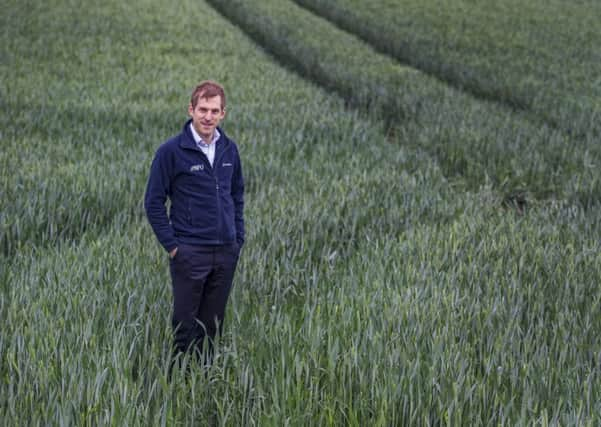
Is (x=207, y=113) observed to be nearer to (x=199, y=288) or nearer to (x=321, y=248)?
(x=199, y=288)

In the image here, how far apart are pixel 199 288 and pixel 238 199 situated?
48cm

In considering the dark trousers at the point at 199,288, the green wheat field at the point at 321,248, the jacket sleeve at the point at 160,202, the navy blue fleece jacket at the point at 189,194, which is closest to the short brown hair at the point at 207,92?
the navy blue fleece jacket at the point at 189,194

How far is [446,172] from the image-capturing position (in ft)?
23.1

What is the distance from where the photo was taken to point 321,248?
14.2 feet

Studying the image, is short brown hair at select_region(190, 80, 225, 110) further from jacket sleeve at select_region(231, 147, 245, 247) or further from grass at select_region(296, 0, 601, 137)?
grass at select_region(296, 0, 601, 137)

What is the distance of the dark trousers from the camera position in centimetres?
266

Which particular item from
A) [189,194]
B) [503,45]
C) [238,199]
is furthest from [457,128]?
[503,45]

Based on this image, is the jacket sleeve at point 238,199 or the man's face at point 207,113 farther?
the jacket sleeve at point 238,199

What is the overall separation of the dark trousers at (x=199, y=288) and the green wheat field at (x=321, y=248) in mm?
112

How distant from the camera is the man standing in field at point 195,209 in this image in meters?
2.63

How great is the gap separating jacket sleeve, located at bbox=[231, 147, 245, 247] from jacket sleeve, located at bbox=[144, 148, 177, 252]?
329mm

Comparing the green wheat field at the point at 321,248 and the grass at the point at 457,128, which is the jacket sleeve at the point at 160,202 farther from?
the grass at the point at 457,128

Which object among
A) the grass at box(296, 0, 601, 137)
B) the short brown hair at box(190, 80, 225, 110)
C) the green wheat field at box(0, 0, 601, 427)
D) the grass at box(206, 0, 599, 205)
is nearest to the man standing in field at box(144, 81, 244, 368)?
the short brown hair at box(190, 80, 225, 110)

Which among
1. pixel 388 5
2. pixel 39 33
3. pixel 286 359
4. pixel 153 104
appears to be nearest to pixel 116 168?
pixel 153 104
